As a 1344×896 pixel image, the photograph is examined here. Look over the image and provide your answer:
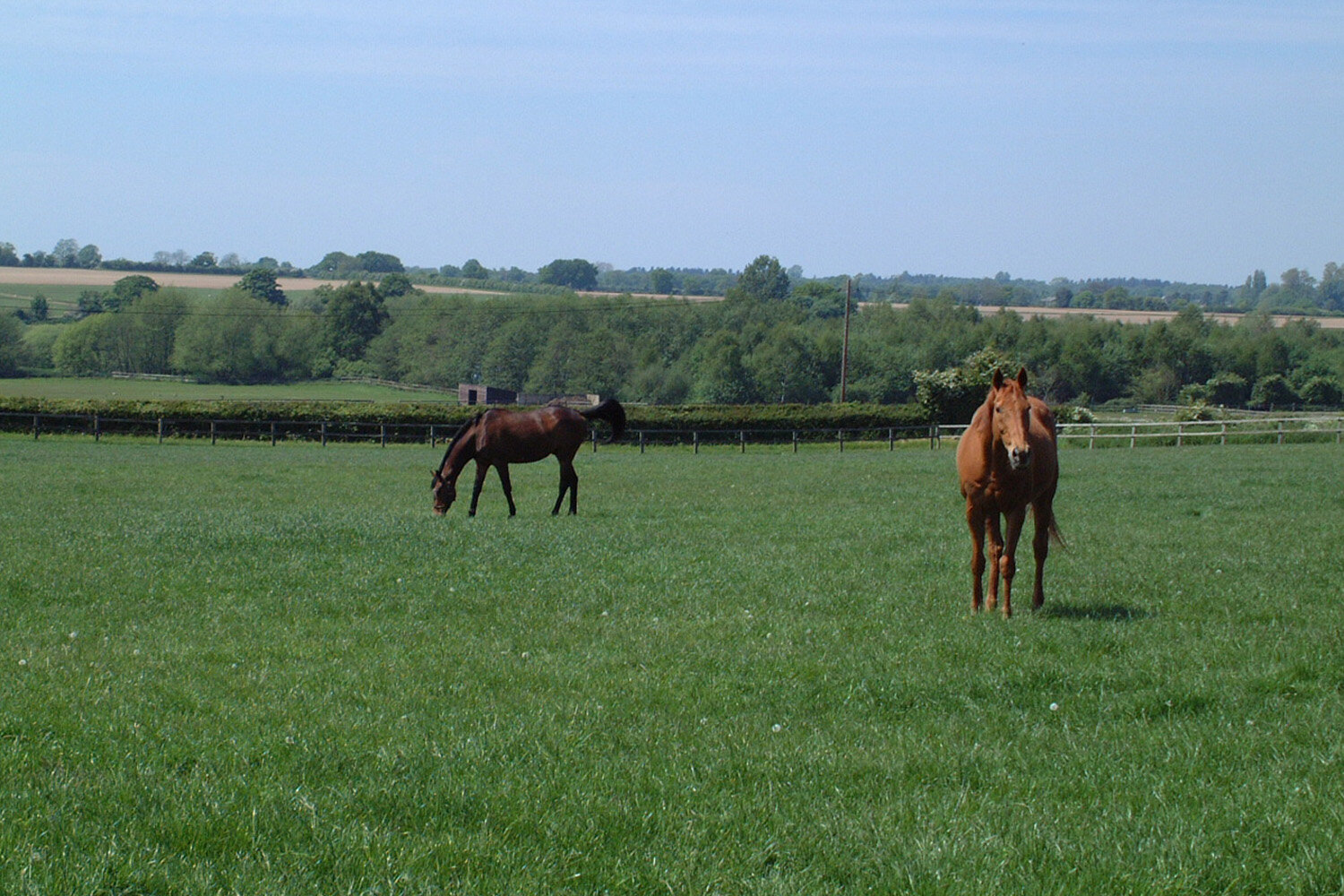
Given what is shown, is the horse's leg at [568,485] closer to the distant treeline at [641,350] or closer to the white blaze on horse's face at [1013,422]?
the white blaze on horse's face at [1013,422]

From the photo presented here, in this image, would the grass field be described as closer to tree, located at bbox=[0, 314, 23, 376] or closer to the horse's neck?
the horse's neck

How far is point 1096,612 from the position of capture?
9.27 metres

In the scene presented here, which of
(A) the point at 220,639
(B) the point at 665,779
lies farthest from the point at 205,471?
(B) the point at 665,779

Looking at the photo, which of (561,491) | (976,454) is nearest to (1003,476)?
(976,454)

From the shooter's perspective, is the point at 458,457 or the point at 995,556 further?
the point at 458,457

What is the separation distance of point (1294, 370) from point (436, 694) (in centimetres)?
10195

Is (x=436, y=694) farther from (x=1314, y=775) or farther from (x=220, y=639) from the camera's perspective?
(x=1314, y=775)

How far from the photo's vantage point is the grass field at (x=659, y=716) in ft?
14.0

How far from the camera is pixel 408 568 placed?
11422 mm

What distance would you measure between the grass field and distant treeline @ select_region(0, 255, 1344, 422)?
258 ft

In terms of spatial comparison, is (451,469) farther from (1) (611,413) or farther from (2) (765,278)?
(2) (765,278)

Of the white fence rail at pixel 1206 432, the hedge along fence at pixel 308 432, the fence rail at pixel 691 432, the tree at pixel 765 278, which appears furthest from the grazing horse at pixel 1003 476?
the tree at pixel 765 278

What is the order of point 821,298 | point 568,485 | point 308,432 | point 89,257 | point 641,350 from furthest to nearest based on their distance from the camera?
point 89,257 → point 821,298 → point 641,350 → point 308,432 → point 568,485

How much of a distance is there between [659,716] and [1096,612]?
462 centimetres
